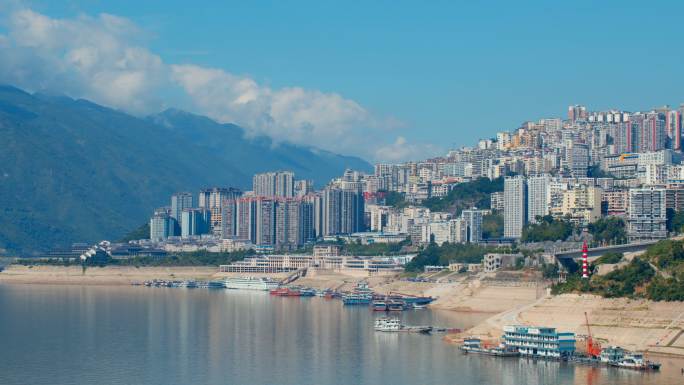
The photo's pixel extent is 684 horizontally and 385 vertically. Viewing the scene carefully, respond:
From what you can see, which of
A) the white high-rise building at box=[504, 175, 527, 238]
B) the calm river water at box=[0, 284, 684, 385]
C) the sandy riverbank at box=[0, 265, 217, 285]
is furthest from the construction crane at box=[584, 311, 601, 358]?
the sandy riverbank at box=[0, 265, 217, 285]

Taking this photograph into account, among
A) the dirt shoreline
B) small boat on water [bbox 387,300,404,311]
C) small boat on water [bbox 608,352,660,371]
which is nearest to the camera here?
small boat on water [bbox 608,352,660,371]

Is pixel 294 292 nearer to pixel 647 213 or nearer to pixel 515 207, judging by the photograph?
pixel 515 207

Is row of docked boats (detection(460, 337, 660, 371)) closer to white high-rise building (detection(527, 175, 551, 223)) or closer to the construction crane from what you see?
the construction crane

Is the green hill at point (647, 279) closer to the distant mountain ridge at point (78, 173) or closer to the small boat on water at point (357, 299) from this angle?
the small boat on water at point (357, 299)

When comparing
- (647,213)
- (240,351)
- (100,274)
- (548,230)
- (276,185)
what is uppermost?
(276,185)

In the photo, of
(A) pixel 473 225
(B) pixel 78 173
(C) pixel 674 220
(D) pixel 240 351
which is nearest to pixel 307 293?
(A) pixel 473 225

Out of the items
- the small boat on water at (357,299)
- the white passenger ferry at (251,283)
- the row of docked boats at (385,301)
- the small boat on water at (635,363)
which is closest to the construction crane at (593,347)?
the small boat on water at (635,363)

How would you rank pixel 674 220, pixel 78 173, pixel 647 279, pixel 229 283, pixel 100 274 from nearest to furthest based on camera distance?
pixel 647 279
pixel 674 220
pixel 229 283
pixel 100 274
pixel 78 173
